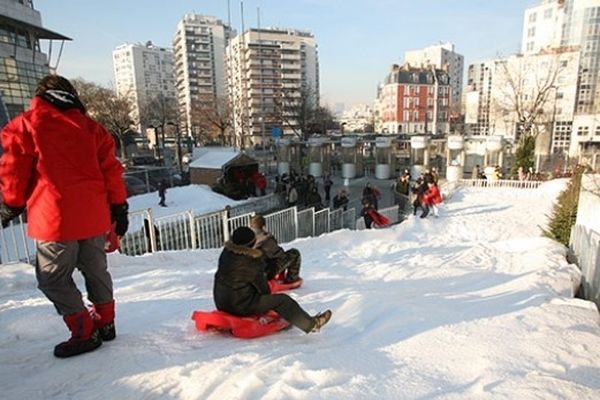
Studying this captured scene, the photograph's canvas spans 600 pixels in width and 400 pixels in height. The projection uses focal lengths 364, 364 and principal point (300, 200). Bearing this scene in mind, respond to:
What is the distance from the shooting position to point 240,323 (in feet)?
10.5

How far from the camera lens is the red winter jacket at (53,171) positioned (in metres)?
2.41

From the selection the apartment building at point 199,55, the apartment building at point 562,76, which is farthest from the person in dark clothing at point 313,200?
the apartment building at point 199,55

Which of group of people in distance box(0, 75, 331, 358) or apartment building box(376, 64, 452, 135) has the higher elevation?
apartment building box(376, 64, 452, 135)

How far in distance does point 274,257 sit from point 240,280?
7.11 feet

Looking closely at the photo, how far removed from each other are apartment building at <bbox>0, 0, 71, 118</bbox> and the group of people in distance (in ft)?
89.0

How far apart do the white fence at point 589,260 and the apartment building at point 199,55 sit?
327ft

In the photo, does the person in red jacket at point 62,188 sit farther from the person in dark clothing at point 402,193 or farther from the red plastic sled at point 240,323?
the person in dark clothing at point 402,193

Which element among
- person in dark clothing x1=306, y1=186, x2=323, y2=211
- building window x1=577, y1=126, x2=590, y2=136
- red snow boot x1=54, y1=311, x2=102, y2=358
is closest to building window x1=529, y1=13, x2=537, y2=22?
building window x1=577, y1=126, x2=590, y2=136

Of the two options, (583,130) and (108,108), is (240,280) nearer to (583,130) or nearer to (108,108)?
(108,108)

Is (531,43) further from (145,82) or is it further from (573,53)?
(145,82)

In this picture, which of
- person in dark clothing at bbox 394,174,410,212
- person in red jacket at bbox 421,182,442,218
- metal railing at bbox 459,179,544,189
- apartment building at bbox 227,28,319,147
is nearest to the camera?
person in red jacket at bbox 421,182,442,218

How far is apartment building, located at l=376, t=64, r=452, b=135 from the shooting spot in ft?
255

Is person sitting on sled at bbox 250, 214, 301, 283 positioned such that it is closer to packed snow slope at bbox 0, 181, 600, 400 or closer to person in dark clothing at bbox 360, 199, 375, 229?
packed snow slope at bbox 0, 181, 600, 400

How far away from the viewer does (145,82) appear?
12038 cm
